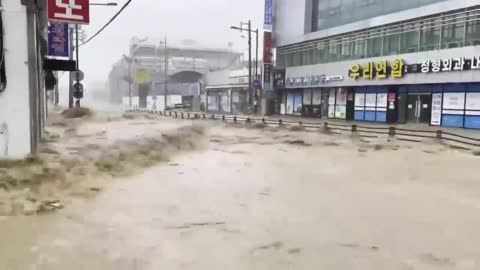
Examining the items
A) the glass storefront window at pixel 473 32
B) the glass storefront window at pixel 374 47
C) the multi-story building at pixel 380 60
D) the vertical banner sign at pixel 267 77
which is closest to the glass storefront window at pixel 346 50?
the multi-story building at pixel 380 60

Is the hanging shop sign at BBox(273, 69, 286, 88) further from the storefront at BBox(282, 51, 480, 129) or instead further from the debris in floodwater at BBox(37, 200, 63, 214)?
the debris in floodwater at BBox(37, 200, 63, 214)

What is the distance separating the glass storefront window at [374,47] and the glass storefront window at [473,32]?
7.18 meters

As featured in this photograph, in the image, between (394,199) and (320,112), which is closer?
(394,199)

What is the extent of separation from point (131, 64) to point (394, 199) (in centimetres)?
8599

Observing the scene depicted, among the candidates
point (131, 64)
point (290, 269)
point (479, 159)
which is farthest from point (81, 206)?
point (131, 64)

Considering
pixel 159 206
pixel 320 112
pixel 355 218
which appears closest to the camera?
pixel 355 218

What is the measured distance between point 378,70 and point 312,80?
8523 mm

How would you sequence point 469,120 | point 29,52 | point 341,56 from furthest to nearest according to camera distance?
1. point 341,56
2. point 469,120
3. point 29,52

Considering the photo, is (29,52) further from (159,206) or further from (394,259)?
(394,259)

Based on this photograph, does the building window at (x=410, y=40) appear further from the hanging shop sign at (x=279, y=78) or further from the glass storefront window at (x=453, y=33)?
the hanging shop sign at (x=279, y=78)

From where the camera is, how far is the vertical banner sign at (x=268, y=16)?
46125mm

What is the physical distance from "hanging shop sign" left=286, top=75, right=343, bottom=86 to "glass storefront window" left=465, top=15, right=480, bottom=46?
37.4 ft

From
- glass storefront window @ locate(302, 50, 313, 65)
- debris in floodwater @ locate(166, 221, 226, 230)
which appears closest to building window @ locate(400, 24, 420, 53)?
glass storefront window @ locate(302, 50, 313, 65)

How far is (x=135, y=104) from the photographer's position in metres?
84.2
